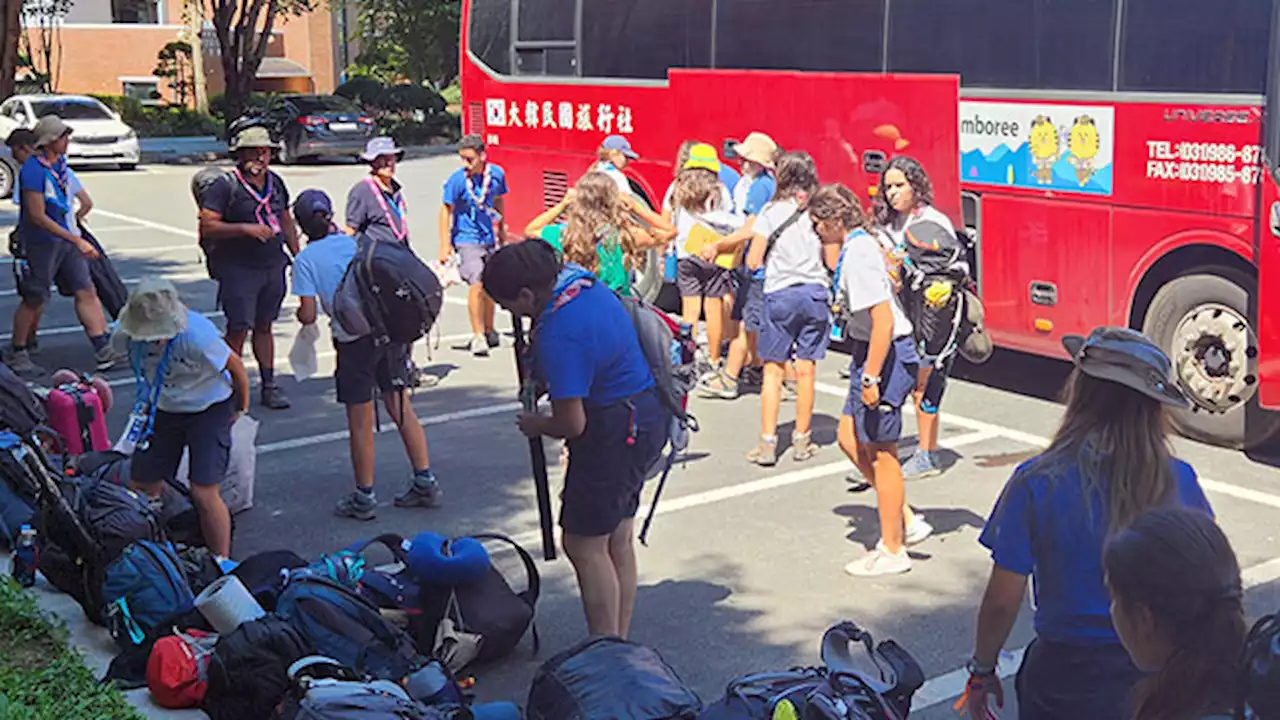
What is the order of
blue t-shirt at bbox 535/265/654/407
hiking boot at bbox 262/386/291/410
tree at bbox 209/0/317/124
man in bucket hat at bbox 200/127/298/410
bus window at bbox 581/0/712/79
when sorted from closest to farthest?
blue t-shirt at bbox 535/265/654/407 < man in bucket hat at bbox 200/127/298/410 < hiking boot at bbox 262/386/291/410 < bus window at bbox 581/0/712/79 < tree at bbox 209/0/317/124

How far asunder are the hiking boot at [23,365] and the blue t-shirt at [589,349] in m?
7.24

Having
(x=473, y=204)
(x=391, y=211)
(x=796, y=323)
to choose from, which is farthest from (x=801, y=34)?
(x=391, y=211)

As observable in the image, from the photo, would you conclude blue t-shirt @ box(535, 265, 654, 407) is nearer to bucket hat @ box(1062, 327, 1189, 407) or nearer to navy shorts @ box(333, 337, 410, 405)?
bucket hat @ box(1062, 327, 1189, 407)

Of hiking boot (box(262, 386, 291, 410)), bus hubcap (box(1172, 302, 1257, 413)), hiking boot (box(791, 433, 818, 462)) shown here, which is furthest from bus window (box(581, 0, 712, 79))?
bus hubcap (box(1172, 302, 1257, 413))

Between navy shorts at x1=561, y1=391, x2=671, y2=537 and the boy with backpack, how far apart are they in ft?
7.62

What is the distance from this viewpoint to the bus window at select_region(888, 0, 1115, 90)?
9.38 m

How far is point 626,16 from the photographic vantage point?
43.4 feet

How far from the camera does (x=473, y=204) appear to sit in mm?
11258

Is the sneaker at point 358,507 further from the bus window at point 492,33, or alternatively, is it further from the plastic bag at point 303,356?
the bus window at point 492,33

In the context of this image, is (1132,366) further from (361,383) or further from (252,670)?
(361,383)

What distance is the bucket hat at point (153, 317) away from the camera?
244 inches

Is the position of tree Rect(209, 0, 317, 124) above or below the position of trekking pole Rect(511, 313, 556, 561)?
above

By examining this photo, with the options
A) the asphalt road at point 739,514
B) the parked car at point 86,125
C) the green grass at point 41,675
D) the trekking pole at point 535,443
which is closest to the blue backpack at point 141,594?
the green grass at point 41,675

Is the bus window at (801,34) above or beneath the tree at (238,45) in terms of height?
beneath
